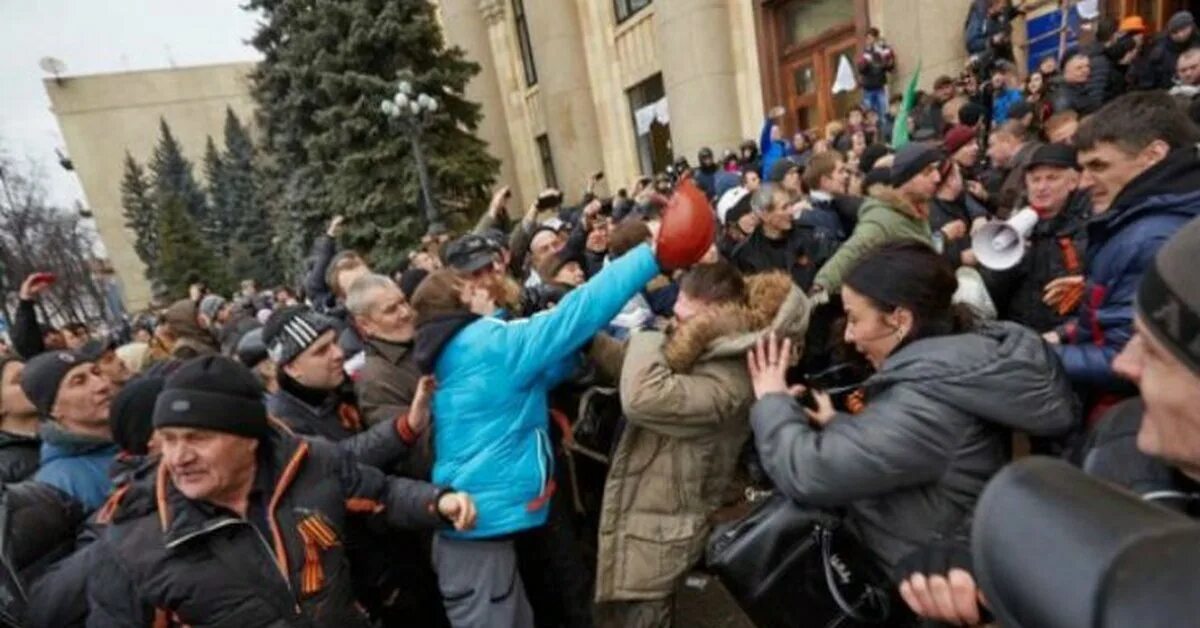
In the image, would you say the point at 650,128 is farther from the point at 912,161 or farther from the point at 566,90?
the point at 912,161

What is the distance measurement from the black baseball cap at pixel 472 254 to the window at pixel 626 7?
563 inches

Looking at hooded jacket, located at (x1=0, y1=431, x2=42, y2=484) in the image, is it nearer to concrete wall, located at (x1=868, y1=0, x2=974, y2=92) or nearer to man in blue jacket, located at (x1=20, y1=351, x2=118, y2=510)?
man in blue jacket, located at (x1=20, y1=351, x2=118, y2=510)

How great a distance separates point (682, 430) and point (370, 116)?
13.8 metres

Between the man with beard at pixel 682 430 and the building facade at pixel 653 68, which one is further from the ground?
the building facade at pixel 653 68

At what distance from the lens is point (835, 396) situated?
8.46 feet

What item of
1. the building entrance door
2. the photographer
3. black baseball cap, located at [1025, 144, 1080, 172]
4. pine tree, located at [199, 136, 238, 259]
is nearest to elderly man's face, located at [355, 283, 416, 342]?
black baseball cap, located at [1025, 144, 1080, 172]

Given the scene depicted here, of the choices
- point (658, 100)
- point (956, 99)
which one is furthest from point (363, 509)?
point (658, 100)

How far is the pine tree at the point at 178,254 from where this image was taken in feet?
109

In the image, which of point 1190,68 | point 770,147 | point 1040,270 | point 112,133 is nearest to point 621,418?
point 1040,270

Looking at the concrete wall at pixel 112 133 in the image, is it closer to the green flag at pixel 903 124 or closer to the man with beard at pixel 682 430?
the green flag at pixel 903 124

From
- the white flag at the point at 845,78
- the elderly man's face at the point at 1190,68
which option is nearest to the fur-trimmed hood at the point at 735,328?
the elderly man's face at the point at 1190,68

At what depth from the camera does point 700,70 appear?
43.6 ft

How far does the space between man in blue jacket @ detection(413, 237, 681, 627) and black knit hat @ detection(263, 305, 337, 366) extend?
1.82ft

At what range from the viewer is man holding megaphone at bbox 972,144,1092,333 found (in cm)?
283
